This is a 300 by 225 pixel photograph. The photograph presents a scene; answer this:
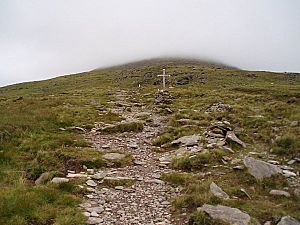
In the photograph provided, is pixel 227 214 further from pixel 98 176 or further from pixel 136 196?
pixel 98 176

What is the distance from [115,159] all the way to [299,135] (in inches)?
362

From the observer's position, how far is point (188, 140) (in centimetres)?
1806

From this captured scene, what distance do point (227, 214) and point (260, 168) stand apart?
3.89 metres

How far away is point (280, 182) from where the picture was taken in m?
11.8

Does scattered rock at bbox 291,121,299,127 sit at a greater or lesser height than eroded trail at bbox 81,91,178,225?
greater

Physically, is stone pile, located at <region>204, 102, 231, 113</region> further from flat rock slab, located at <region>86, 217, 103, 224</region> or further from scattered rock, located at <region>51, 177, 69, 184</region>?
flat rock slab, located at <region>86, 217, 103, 224</region>

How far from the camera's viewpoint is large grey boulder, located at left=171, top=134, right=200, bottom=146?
17541mm

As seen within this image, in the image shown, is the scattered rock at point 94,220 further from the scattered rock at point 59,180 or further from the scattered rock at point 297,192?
the scattered rock at point 297,192

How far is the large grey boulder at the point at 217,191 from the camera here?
1071 centimetres

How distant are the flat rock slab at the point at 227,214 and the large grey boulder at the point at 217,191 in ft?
2.78

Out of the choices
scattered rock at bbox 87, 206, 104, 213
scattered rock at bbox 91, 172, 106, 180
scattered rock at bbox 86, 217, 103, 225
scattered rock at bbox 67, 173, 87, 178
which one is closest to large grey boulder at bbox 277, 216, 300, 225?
scattered rock at bbox 86, 217, 103, 225

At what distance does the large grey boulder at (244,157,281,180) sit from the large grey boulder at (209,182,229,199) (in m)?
1.90

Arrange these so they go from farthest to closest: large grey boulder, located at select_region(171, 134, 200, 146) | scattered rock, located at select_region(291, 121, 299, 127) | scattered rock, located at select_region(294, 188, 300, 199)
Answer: scattered rock, located at select_region(291, 121, 299, 127) < large grey boulder, located at select_region(171, 134, 200, 146) < scattered rock, located at select_region(294, 188, 300, 199)

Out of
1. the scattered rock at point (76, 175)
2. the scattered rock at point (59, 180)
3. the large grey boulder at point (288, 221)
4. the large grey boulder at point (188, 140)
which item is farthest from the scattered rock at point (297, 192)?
the scattered rock at point (59, 180)
